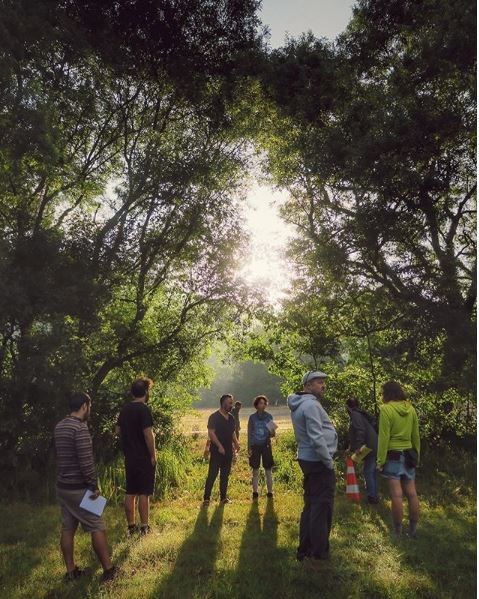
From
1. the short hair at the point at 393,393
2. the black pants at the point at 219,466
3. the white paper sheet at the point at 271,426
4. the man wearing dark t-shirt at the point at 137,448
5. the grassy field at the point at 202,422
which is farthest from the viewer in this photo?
the grassy field at the point at 202,422

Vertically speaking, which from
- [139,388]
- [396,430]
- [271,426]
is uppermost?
[139,388]

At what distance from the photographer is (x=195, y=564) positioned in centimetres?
531

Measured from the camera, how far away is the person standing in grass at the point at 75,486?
4809mm

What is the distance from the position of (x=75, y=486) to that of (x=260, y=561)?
2496 millimetres

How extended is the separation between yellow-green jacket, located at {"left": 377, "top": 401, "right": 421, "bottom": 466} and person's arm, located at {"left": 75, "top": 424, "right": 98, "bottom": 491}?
4.03 meters

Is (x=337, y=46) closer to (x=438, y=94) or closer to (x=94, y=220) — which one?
(x=438, y=94)

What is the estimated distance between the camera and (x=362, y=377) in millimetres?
14438

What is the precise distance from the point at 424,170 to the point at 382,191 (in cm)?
102

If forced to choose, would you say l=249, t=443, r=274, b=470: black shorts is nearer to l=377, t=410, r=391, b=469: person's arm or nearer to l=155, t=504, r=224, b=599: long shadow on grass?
l=155, t=504, r=224, b=599: long shadow on grass

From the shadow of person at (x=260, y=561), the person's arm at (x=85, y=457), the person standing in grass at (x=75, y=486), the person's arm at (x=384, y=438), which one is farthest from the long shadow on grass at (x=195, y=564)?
the person's arm at (x=384, y=438)

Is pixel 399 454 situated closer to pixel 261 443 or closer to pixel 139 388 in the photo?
pixel 261 443

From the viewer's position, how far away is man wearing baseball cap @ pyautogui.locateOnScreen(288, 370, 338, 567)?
511 centimetres

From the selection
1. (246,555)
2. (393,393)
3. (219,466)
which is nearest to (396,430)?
(393,393)

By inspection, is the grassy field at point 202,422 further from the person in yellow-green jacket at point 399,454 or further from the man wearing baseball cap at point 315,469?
the man wearing baseball cap at point 315,469
